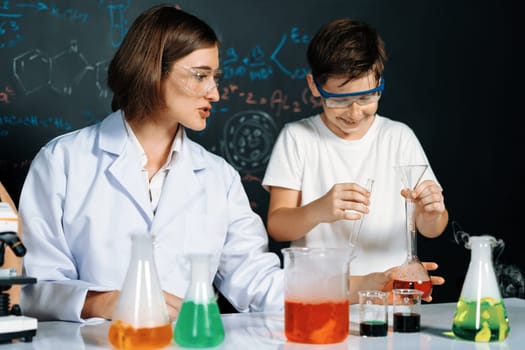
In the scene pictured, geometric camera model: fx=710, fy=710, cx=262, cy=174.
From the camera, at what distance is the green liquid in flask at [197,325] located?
1.23 meters

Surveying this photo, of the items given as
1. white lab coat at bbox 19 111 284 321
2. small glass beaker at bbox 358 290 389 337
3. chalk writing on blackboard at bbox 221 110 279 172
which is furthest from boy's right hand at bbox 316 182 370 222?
chalk writing on blackboard at bbox 221 110 279 172

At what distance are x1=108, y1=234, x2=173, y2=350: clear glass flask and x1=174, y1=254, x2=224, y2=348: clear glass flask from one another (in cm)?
4

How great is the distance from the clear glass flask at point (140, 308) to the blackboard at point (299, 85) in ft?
6.55

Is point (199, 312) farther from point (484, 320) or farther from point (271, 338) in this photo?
point (484, 320)

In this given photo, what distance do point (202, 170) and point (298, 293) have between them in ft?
2.84

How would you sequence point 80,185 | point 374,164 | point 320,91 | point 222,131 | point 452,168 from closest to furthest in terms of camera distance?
point 80,185 < point 320,91 < point 374,164 < point 222,131 < point 452,168

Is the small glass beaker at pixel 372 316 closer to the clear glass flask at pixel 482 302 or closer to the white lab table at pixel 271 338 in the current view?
the white lab table at pixel 271 338

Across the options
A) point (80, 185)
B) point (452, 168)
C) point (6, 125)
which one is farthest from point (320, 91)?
point (452, 168)

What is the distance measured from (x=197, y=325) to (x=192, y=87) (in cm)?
88

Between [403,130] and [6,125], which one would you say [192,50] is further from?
[6,125]

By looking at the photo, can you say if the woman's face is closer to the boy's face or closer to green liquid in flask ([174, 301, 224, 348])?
the boy's face

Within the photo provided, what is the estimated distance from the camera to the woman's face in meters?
1.94

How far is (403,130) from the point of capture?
2.29 m

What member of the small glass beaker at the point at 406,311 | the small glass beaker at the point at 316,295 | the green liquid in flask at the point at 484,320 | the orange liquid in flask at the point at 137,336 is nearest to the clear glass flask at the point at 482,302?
the green liquid in flask at the point at 484,320
